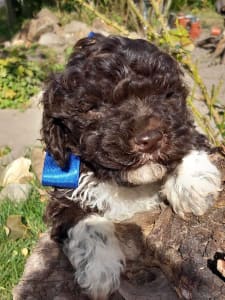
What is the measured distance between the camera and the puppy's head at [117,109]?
2.57 m

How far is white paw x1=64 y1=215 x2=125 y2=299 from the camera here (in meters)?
2.68

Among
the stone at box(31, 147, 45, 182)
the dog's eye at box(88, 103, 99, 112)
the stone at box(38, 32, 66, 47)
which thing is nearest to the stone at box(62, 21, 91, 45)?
the stone at box(38, 32, 66, 47)

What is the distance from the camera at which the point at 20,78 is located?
814 centimetres

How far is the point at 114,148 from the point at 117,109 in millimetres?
251

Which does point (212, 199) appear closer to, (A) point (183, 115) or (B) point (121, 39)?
(A) point (183, 115)

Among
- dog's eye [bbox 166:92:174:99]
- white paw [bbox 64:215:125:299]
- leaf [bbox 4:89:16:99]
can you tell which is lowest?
leaf [bbox 4:89:16:99]

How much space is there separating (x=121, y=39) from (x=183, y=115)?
554 millimetres

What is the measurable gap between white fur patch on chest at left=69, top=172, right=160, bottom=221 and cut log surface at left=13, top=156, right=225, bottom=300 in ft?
0.29

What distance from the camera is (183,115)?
2898mm

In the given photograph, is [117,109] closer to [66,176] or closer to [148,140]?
[148,140]

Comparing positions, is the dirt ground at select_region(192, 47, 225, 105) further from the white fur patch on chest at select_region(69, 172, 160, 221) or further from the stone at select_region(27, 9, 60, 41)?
the stone at select_region(27, 9, 60, 41)

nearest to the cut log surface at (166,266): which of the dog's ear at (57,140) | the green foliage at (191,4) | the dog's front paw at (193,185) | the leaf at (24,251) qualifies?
the dog's front paw at (193,185)

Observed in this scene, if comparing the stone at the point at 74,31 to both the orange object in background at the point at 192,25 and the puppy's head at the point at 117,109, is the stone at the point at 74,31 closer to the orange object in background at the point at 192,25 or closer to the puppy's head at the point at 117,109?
the orange object in background at the point at 192,25

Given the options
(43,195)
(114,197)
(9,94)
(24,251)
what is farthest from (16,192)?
(9,94)
